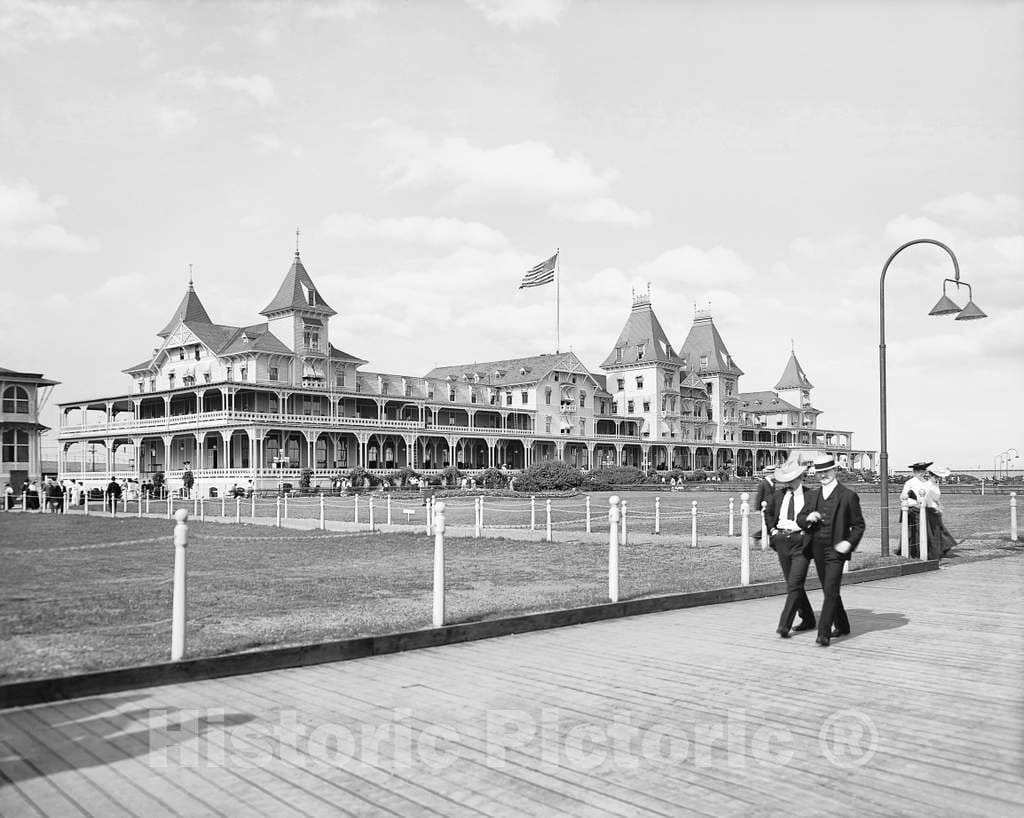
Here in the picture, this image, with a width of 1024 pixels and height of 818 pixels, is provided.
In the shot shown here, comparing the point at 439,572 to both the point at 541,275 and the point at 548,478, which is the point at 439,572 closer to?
the point at 548,478

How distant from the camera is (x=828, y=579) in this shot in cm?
835

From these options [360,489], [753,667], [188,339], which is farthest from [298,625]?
[188,339]

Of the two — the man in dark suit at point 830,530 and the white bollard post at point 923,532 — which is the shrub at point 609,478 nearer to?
the white bollard post at point 923,532

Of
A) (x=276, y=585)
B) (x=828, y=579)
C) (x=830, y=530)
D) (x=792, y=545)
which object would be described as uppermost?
(x=830, y=530)

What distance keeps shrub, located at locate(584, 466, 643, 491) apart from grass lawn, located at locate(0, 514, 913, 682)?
3490cm

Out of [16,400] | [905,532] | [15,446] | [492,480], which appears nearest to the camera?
[905,532]

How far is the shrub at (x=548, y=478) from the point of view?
172 feet

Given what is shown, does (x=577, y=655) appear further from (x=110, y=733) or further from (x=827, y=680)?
(x=110, y=733)

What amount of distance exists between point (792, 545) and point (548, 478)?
145 ft

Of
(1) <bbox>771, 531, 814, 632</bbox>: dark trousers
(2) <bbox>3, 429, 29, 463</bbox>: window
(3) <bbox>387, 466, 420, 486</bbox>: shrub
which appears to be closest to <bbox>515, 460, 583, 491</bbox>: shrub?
(3) <bbox>387, 466, 420, 486</bbox>: shrub

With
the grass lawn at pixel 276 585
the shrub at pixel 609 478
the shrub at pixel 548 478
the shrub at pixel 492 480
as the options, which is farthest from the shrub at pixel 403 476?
the grass lawn at pixel 276 585

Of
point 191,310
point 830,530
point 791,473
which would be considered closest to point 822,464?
point 791,473

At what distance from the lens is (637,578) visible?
43.9 feet

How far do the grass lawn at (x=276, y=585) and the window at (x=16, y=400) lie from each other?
35281 millimetres
